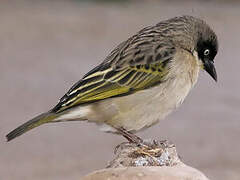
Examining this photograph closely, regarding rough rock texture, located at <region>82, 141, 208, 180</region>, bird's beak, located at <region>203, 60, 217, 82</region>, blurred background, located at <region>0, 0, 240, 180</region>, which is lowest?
blurred background, located at <region>0, 0, 240, 180</region>

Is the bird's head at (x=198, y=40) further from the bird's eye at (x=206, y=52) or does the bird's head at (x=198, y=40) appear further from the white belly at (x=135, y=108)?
the white belly at (x=135, y=108)

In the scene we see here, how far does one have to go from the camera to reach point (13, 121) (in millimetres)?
17172

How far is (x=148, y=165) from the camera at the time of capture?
7.72 metres

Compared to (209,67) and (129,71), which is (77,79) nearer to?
(209,67)

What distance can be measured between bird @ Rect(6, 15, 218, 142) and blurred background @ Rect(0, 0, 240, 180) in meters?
2.96

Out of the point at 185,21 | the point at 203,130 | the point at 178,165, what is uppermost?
the point at 185,21

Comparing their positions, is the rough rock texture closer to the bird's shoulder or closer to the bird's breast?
the bird's breast

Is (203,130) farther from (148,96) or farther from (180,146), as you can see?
(148,96)

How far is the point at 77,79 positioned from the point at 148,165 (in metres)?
12.1

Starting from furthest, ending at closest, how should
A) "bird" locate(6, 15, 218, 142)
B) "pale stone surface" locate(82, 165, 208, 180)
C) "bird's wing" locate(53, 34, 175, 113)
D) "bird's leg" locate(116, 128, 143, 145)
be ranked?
"bird's wing" locate(53, 34, 175, 113) < "bird" locate(6, 15, 218, 142) < "bird's leg" locate(116, 128, 143, 145) < "pale stone surface" locate(82, 165, 208, 180)

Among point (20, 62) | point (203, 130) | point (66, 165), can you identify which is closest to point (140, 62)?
point (66, 165)

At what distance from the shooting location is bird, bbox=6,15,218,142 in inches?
349

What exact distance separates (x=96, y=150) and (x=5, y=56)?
23.0 ft

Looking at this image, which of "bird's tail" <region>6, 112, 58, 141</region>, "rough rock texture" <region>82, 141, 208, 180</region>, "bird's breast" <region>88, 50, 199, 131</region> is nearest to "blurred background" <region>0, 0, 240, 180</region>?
Result: "bird's breast" <region>88, 50, 199, 131</region>
